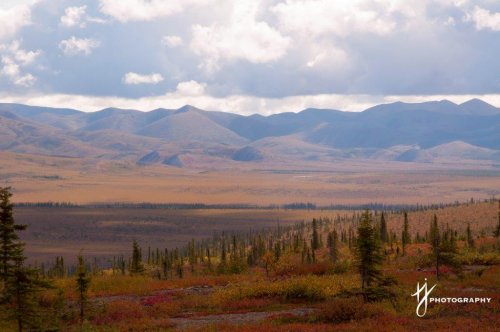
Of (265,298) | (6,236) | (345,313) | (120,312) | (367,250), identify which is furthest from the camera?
(265,298)

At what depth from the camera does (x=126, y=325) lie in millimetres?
28000

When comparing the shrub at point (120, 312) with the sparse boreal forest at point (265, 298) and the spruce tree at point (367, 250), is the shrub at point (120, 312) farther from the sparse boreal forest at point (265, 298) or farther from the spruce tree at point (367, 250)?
the spruce tree at point (367, 250)

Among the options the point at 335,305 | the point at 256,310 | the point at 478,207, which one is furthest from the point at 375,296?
the point at 478,207

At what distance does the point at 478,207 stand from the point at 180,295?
12172cm

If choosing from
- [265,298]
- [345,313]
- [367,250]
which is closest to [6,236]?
[265,298]

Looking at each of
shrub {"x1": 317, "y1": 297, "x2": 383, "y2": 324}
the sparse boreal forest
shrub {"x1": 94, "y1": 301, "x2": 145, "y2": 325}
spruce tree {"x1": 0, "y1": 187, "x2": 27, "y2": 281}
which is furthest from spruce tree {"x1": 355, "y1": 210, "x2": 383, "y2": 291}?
spruce tree {"x1": 0, "y1": 187, "x2": 27, "y2": 281}

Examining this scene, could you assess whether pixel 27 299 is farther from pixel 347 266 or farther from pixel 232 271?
pixel 232 271

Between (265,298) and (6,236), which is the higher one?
(6,236)

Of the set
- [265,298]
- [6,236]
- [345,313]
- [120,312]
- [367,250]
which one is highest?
[6,236]

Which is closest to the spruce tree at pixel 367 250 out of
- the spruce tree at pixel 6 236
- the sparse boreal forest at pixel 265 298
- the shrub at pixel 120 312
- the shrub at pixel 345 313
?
the sparse boreal forest at pixel 265 298

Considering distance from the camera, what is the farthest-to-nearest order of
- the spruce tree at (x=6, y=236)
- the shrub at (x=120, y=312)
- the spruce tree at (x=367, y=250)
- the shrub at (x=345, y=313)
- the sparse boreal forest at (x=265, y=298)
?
1. the shrub at (x=120, y=312)
2. the spruce tree at (x=367, y=250)
3. the spruce tree at (x=6, y=236)
4. the shrub at (x=345, y=313)
5. the sparse boreal forest at (x=265, y=298)

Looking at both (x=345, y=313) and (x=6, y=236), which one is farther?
(x=6, y=236)

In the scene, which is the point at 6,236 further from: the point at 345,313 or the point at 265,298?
the point at 345,313

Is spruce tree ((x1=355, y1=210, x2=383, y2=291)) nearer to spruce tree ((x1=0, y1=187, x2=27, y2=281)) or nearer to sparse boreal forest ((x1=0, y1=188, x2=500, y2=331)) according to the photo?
sparse boreal forest ((x1=0, y1=188, x2=500, y2=331))
